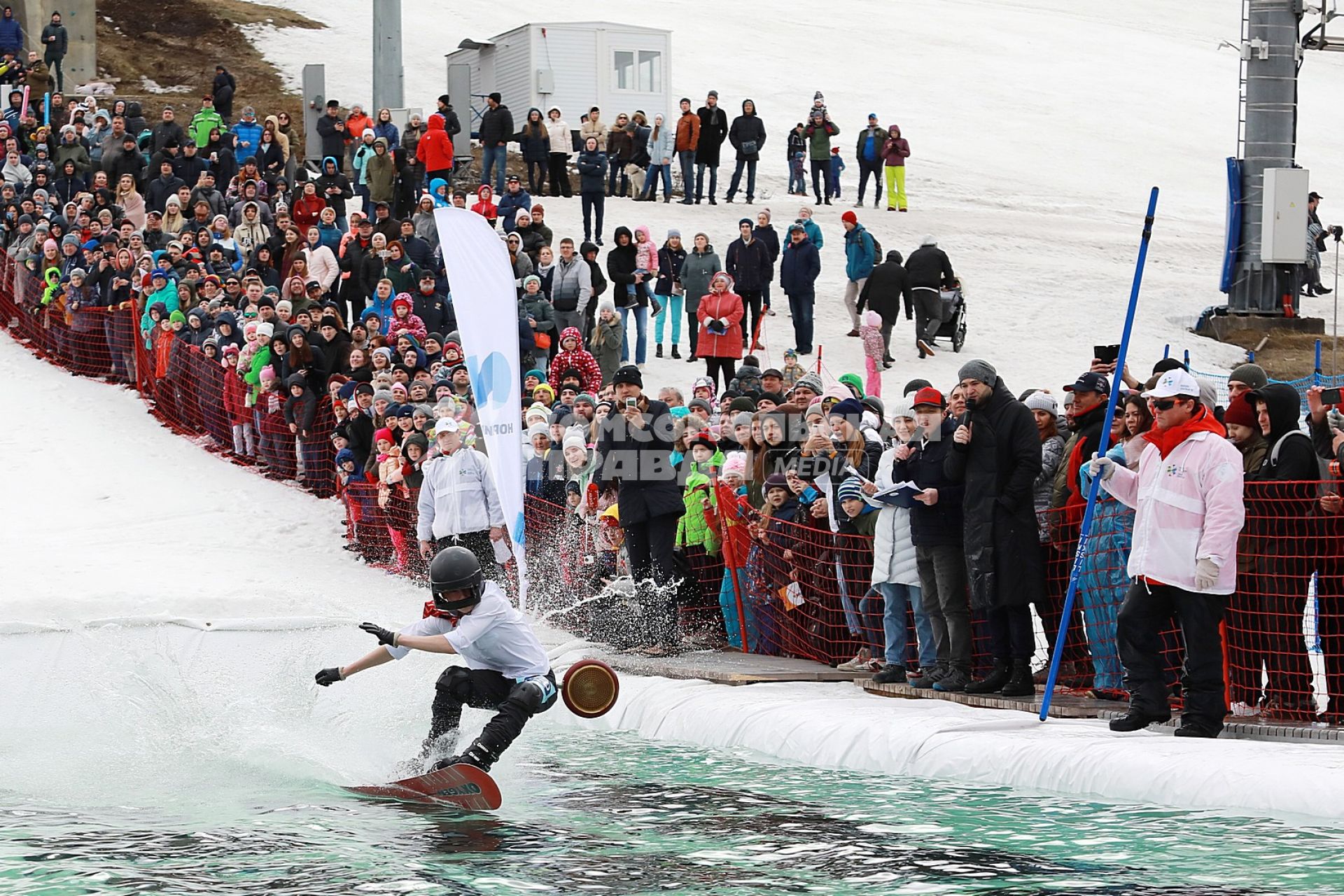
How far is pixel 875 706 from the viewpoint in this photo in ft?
32.6

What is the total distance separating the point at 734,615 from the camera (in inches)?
498

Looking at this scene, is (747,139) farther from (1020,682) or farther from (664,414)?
(1020,682)

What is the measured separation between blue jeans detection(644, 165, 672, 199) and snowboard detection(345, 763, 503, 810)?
2366 centimetres

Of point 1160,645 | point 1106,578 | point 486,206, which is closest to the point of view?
point 1160,645

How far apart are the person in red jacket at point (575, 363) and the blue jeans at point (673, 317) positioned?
346cm

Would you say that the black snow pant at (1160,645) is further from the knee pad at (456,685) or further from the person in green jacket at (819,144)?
the person in green jacket at (819,144)

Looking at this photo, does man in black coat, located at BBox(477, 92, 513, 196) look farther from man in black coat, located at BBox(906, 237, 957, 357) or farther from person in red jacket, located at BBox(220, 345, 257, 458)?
person in red jacket, located at BBox(220, 345, 257, 458)

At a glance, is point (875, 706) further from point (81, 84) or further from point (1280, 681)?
point (81, 84)

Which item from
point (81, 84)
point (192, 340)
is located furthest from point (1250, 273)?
point (81, 84)

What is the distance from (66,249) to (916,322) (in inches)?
448

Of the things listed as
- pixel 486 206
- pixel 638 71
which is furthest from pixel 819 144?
pixel 486 206

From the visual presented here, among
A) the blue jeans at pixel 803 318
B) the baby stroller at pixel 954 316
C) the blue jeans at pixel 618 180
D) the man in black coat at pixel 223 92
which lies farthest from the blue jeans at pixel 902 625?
the man in black coat at pixel 223 92

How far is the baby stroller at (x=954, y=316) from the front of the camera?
75.3 ft

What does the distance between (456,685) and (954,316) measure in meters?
15.2
